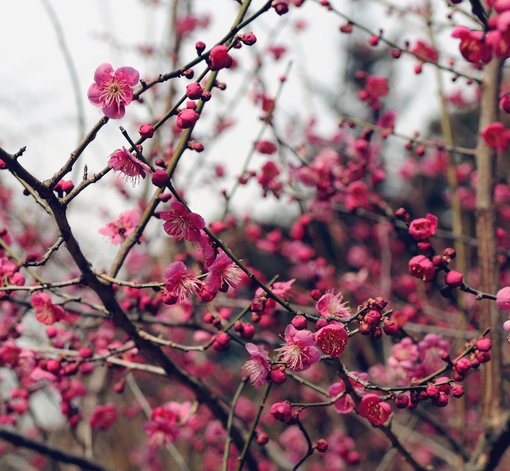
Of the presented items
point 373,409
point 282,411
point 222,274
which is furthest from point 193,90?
point 373,409

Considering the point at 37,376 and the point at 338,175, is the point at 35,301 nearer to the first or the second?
the point at 37,376

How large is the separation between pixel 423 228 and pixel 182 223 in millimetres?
774

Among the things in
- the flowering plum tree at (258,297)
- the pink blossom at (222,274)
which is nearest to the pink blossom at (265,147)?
the flowering plum tree at (258,297)

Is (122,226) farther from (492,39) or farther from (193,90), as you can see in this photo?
(492,39)

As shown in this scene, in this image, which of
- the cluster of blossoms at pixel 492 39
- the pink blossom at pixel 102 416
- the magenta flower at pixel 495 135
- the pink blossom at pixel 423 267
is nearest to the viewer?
the cluster of blossoms at pixel 492 39

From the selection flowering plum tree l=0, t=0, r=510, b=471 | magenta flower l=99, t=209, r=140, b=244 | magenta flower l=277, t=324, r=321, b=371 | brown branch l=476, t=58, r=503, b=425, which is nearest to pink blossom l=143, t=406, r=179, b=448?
flowering plum tree l=0, t=0, r=510, b=471

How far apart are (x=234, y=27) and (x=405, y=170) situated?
581 centimetres

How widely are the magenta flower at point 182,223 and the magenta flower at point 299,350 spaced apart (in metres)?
0.39

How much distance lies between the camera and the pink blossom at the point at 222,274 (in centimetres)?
142

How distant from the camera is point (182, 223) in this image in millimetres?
1486

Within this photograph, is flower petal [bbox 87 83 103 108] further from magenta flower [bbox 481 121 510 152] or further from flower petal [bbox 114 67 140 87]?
magenta flower [bbox 481 121 510 152]

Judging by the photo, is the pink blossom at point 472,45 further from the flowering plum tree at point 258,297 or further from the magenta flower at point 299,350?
the magenta flower at point 299,350

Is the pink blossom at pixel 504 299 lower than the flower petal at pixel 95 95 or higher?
lower

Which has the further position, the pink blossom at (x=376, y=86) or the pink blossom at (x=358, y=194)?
the pink blossom at (x=376, y=86)
